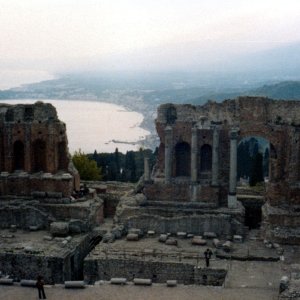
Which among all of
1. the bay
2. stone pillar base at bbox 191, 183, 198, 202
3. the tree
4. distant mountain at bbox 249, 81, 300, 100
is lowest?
the bay

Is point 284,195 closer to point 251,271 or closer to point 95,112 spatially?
point 251,271

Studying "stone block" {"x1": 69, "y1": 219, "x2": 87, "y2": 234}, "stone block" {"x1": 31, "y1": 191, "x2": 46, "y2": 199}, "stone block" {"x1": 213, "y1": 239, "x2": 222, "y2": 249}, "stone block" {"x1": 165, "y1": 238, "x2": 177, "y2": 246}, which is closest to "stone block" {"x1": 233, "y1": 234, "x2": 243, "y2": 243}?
"stone block" {"x1": 213, "y1": 239, "x2": 222, "y2": 249}

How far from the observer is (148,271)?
26.0 meters

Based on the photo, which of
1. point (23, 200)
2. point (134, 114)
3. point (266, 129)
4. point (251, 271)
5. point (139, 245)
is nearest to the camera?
point (251, 271)

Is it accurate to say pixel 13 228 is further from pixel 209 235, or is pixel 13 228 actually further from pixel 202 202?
pixel 209 235

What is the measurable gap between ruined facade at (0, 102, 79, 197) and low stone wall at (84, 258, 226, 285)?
25.1 ft

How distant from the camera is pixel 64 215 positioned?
3180cm

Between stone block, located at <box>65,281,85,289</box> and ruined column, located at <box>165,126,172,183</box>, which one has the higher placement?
ruined column, located at <box>165,126,172,183</box>

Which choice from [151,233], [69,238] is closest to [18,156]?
[69,238]

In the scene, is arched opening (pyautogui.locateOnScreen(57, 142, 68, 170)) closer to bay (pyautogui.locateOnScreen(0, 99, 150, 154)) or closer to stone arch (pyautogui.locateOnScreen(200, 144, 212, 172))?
stone arch (pyautogui.locateOnScreen(200, 144, 212, 172))

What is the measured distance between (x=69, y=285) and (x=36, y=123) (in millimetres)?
12753

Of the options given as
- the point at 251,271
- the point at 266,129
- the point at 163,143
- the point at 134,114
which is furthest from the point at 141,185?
the point at 134,114

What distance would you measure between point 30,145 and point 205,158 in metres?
10.3

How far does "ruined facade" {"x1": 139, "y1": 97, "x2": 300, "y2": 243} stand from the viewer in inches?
1183
